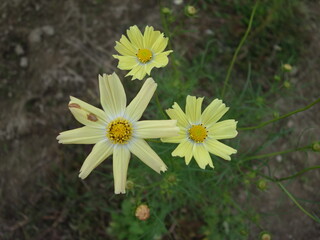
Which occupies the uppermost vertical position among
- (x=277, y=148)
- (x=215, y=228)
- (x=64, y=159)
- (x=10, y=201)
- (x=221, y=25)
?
(x=221, y=25)

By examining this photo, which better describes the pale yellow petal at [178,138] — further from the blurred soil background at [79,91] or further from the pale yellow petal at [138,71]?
the blurred soil background at [79,91]

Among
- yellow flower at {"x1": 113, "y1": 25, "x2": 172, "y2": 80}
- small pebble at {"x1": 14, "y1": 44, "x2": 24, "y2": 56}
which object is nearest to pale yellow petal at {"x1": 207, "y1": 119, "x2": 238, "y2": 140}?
yellow flower at {"x1": 113, "y1": 25, "x2": 172, "y2": 80}

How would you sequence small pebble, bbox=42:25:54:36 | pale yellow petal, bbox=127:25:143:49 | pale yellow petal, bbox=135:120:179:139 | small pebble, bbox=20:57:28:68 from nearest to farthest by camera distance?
1. pale yellow petal, bbox=135:120:179:139
2. pale yellow petal, bbox=127:25:143:49
3. small pebble, bbox=20:57:28:68
4. small pebble, bbox=42:25:54:36

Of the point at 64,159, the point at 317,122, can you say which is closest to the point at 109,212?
the point at 64,159

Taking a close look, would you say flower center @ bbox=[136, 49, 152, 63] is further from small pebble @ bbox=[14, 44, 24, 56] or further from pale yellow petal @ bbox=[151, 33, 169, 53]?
small pebble @ bbox=[14, 44, 24, 56]

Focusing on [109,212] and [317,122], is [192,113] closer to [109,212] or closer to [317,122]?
[109,212]

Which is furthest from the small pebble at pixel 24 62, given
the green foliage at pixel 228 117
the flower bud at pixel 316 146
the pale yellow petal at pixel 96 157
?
the flower bud at pixel 316 146

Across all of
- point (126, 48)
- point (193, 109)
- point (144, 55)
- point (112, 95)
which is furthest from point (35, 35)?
point (193, 109)
